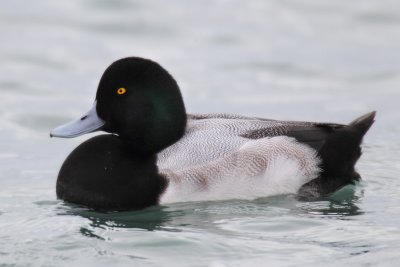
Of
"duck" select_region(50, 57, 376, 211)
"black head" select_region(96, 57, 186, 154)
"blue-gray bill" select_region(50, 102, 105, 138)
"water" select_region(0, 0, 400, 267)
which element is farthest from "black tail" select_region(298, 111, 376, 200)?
"blue-gray bill" select_region(50, 102, 105, 138)

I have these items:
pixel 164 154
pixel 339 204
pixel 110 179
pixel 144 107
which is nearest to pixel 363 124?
pixel 339 204

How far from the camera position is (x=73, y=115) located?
12.5 meters

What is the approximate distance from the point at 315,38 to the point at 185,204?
6949 millimetres

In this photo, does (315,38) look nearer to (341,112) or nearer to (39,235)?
Result: (341,112)

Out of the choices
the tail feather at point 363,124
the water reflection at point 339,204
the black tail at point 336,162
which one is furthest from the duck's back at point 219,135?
the water reflection at point 339,204

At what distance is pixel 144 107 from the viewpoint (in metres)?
Answer: 8.59

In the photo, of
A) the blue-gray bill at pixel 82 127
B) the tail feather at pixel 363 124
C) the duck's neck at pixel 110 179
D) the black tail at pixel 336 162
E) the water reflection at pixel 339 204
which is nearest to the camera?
the duck's neck at pixel 110 179

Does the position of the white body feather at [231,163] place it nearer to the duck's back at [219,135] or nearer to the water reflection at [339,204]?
the duck's back at [219,135]

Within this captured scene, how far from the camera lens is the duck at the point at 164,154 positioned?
27.5ft

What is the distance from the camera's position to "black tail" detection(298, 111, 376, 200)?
897 cm

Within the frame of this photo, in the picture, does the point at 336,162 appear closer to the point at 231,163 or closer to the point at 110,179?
the point at 231,163

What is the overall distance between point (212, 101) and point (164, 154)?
4551 mm

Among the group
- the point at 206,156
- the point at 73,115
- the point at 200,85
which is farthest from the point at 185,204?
the point at 200,85

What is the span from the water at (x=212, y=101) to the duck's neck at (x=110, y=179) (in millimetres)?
106
